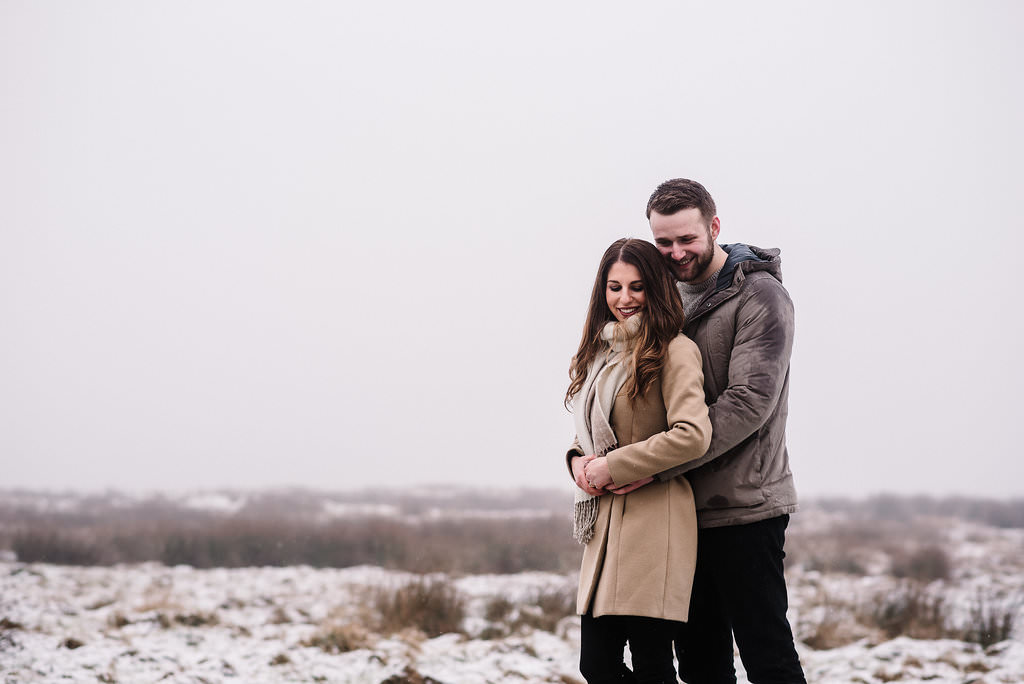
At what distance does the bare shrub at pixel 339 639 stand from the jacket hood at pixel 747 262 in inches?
139

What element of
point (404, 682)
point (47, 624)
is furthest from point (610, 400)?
point (47, 624)

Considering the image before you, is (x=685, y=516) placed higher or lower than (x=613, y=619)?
higher

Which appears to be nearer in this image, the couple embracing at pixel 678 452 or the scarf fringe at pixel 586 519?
the couple embracing at pixel 678 452

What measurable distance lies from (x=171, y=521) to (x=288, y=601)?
5.08 m

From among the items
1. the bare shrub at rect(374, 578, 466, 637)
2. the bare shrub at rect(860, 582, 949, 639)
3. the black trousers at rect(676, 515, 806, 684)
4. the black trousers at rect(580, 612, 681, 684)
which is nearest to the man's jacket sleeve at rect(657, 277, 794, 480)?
the black trousers at rect(676, 515, 806, 684)

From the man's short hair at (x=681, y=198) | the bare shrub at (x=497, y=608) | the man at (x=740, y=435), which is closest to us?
the man at (x=740, y=435)

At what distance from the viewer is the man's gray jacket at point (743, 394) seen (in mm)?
2275

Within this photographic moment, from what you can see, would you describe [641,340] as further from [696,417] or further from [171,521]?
[171,521]

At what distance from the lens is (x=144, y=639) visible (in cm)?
521

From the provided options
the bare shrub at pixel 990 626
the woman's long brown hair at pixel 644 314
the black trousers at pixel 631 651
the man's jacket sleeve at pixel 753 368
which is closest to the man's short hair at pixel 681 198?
the woman's long brown hair at pixel 644 314

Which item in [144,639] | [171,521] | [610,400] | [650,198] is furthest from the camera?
[171,521]

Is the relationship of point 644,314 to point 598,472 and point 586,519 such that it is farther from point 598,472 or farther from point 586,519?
point 586,519

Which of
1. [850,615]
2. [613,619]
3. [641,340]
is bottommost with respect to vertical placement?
[850,615]

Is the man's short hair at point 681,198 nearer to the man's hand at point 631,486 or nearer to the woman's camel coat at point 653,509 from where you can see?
the woman's camel coat at point 653,509
